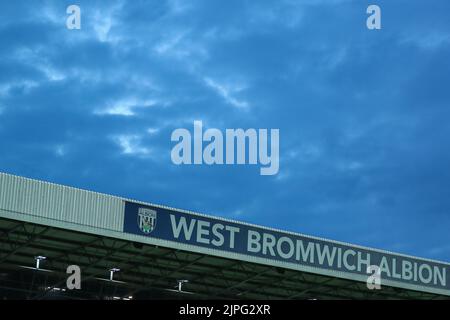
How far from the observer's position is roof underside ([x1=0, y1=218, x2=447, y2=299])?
35.0 m

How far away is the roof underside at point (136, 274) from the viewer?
3497 centimetres

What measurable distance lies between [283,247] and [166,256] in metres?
5.23

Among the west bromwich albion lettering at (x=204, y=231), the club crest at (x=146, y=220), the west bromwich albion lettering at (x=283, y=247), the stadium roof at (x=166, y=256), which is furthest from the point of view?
the west bromwich albion lettering at (x=204, y=231)

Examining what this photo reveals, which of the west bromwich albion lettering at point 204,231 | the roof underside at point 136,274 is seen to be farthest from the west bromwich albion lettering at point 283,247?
the roof underside at point 136,274

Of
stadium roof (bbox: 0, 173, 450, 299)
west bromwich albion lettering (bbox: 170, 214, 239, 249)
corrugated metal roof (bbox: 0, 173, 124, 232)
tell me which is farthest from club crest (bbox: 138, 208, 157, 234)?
corrugated metal roof (bbox: 0, 173, 124, 232)

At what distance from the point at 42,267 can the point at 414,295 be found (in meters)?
18.7

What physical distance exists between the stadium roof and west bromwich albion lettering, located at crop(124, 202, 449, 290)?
0.04 meters

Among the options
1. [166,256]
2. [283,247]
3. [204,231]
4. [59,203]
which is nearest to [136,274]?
[166,256]

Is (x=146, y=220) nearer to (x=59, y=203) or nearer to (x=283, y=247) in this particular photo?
(x=59, y=203)

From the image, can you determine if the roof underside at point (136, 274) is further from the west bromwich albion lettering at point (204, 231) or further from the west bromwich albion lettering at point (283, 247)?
the west bromwich albion lettering at point (204, 231)

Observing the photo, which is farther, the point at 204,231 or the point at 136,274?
the point at 136,274

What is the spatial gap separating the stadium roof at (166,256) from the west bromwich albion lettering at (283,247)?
43 mm

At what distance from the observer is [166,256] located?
1459 inches
